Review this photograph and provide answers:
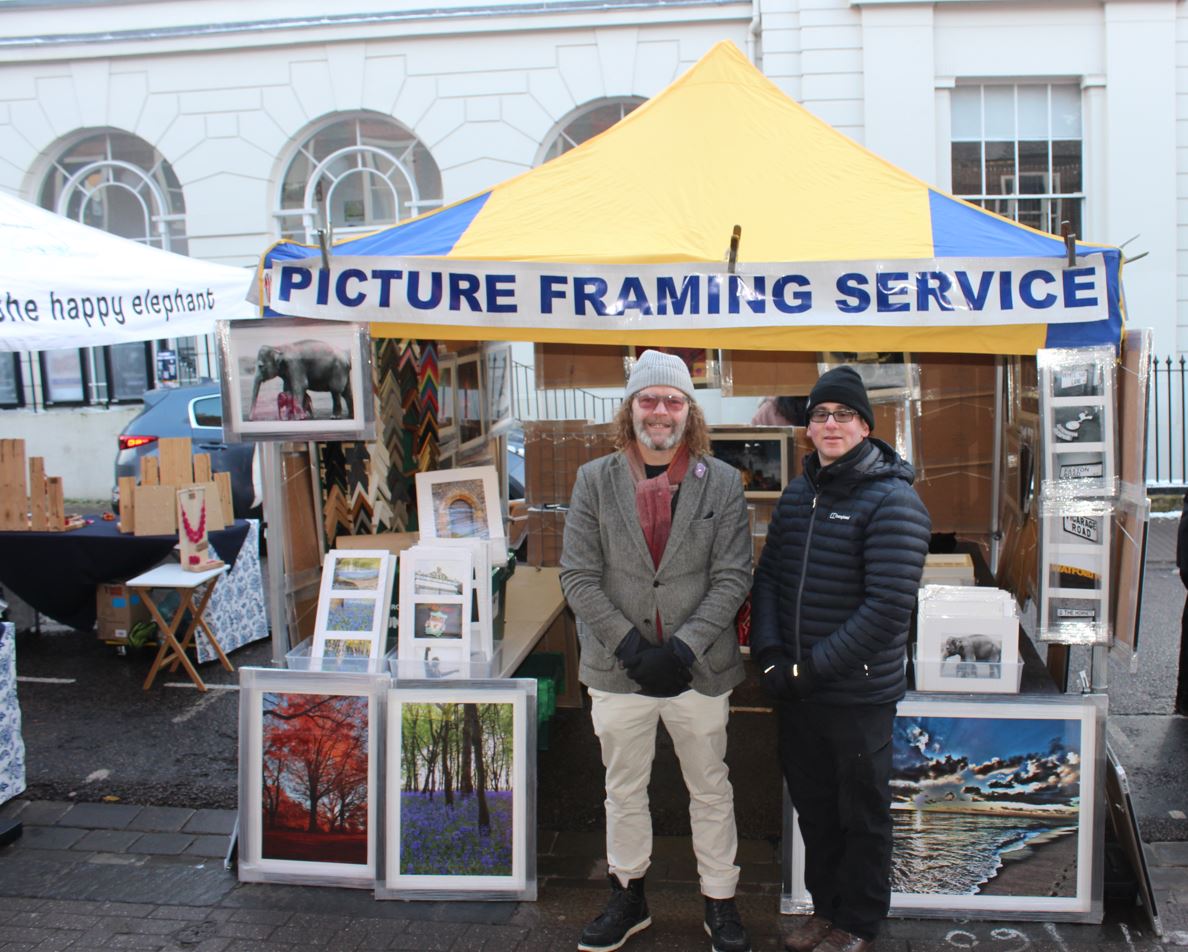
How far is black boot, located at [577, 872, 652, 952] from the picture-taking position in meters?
3.56

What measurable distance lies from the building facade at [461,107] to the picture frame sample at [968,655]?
9.91m

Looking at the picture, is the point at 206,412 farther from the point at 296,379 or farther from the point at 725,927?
the point at 725,927

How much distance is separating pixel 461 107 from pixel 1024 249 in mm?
10930

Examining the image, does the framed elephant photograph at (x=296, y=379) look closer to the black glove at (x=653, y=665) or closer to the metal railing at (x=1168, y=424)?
the black glove at (x=653, y=665)

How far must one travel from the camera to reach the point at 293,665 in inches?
162

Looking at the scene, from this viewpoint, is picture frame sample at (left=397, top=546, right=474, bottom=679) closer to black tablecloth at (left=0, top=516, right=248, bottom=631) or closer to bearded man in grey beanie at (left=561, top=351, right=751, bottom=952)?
bearded man in grey beanie at (left=561, top=351, right=751, bottom=952)

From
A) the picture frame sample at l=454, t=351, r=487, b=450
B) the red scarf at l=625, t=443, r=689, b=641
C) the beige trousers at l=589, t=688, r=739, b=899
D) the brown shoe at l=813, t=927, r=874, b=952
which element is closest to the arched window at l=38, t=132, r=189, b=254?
the picture frame sample at l=454, t=351, r=487, b=450

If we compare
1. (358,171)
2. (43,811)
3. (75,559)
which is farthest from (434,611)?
(358,171)

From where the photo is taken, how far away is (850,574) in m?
3.30

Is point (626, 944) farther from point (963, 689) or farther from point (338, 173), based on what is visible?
point (338, 173)

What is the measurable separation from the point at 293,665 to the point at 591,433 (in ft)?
6.56

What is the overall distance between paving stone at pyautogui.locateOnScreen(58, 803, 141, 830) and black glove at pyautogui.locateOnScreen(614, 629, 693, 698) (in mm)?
2608

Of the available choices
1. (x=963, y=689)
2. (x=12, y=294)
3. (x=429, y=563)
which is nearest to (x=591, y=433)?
(x=429, y=563)

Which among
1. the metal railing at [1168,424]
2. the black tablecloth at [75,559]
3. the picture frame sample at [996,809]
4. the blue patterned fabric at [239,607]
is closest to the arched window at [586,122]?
the metal railing at [1168,424]
